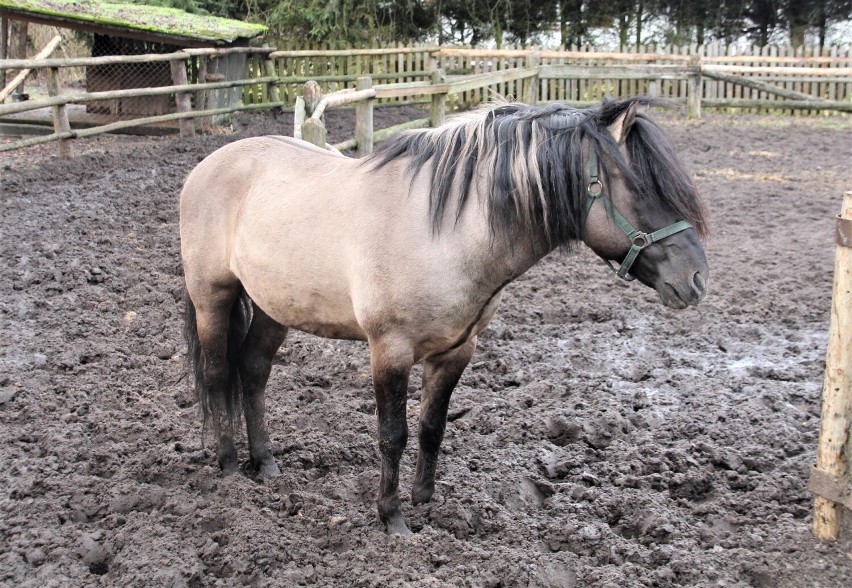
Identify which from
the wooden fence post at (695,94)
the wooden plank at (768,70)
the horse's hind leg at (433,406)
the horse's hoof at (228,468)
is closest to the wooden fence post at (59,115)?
the horse's hoof at (228,468)

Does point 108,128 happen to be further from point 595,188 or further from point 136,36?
point 595,188

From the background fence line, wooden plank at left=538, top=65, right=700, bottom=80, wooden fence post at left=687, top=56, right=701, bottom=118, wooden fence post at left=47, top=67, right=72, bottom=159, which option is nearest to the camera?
wooden fence post at left=47, top=67, right=72, bottom=159

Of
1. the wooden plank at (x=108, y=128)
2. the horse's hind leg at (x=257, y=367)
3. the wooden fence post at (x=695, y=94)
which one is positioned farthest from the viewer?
the wooden fence post at (x=695, y=94)

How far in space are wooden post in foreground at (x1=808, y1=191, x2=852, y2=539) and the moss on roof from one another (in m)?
12.2

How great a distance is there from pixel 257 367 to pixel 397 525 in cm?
109

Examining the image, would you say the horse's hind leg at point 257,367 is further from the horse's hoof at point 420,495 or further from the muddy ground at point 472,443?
the horse's hoof at point 420,495

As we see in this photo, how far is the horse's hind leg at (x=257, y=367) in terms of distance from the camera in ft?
12.8

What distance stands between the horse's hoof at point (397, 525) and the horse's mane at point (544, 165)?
1199 mm

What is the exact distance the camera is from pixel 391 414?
10.6 ft

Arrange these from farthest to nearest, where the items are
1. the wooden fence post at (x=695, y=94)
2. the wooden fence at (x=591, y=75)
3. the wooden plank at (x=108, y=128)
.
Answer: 1. the wooden fence post at (x=695, y=94)
2. the wooden fence at (x=591, y=75)
3. the wooden plank at (x=108, y=128)

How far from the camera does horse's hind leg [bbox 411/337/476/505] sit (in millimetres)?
3373

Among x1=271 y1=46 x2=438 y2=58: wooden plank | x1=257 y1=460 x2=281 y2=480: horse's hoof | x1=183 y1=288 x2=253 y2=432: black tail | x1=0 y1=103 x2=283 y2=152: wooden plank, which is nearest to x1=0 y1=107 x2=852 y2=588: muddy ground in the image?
x1=257 y1=460 x2=281 y2=480: horse's hoof

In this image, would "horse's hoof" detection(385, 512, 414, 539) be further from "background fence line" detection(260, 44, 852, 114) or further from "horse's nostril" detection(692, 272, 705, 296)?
"background fence line" detection(260, 44, 852, 114)

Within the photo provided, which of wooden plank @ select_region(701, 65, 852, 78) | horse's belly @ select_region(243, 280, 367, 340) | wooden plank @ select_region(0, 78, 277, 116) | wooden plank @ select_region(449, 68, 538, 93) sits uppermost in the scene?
wooden plank @ select_region(701, 65, 852, 78)
